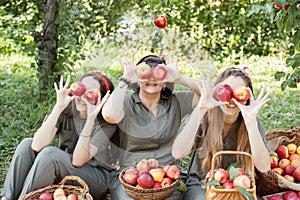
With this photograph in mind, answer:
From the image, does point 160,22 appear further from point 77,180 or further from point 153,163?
point 77,180

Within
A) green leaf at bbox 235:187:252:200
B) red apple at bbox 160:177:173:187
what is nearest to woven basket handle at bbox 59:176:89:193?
red apple at bbox 160:177:173:187

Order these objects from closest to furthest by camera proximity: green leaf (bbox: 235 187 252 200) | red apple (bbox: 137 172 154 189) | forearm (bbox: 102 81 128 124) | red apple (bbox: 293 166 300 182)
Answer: green leaf (bbox: 235 187 252 200) → red apple (bbox: 137 172 154 189) → forearm (bbox: 102 81 128 124) → red apple (bbox: 293 166 300 182)

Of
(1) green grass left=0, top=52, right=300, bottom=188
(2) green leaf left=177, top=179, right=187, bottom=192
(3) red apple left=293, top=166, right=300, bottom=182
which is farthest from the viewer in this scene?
(1) green grass left=0, top=52, right=300, bottom=188

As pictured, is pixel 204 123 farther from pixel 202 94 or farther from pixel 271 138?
pixel 271 138

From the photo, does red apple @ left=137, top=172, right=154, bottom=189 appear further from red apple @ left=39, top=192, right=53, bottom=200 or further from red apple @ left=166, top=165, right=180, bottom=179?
red apple @ left=39, top=192, right=53, bottom=200

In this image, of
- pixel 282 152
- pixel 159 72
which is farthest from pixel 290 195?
pixel 159 72

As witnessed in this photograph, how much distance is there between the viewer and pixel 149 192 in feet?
7.09

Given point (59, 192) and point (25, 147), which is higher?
point (25, 147)

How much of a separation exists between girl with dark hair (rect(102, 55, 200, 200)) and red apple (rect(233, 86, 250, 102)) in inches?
7.5

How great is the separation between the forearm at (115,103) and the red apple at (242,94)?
Result: 0.52 meters

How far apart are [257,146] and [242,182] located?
21 centimetres

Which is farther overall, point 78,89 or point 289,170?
point 289,170

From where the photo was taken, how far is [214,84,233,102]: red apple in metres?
2.16

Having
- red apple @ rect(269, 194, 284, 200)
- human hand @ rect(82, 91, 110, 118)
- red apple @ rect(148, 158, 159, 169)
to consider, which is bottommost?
red apple @ rect(269, 194, 284, 200)
